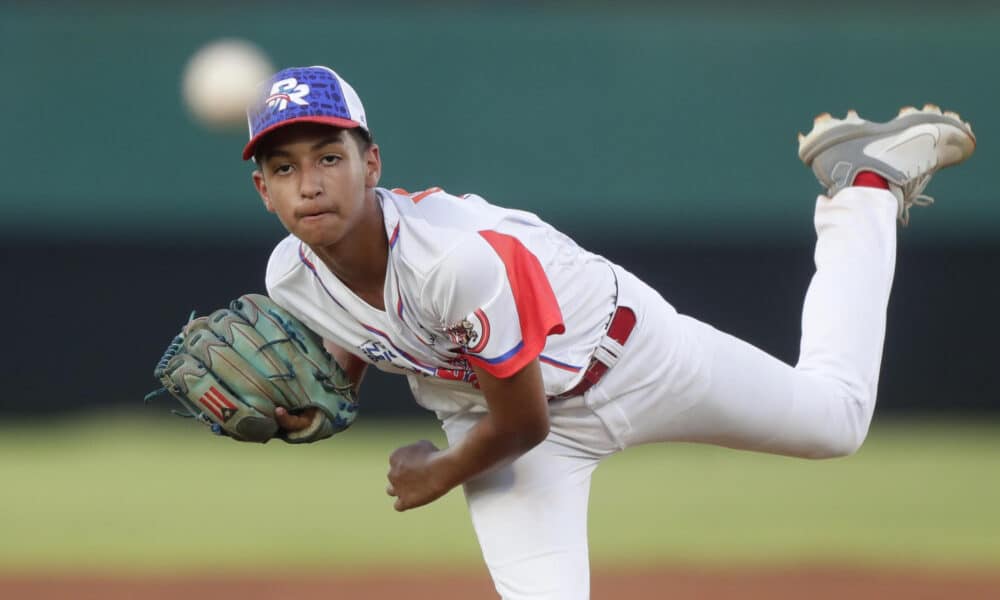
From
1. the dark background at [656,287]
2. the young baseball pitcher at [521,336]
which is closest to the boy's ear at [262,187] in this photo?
the young baseball pitcher at [521,336]

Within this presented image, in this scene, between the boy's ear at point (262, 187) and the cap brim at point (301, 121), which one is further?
the boy's ear at point (262, 187)

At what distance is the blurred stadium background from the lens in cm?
852

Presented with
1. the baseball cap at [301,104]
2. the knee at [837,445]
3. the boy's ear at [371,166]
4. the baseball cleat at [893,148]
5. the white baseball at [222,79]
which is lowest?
the knee at [837,445]

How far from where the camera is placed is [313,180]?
2832mm

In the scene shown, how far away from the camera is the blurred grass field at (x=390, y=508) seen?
6.32 metres

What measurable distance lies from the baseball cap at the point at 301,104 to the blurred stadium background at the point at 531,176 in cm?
512

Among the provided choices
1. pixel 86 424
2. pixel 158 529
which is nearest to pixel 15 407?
pixel 86 424

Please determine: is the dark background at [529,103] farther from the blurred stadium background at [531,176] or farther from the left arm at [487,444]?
the left arm at [487,444]

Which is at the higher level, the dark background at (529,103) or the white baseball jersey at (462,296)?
the dark background at (529,103)

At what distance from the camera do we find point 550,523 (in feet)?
10.6

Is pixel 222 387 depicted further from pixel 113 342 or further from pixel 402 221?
pixel 113 342

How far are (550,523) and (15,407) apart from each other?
7.12 metres

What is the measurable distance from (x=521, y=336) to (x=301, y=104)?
624 mm

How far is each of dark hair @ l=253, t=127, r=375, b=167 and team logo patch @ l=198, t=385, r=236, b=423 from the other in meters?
0.52
